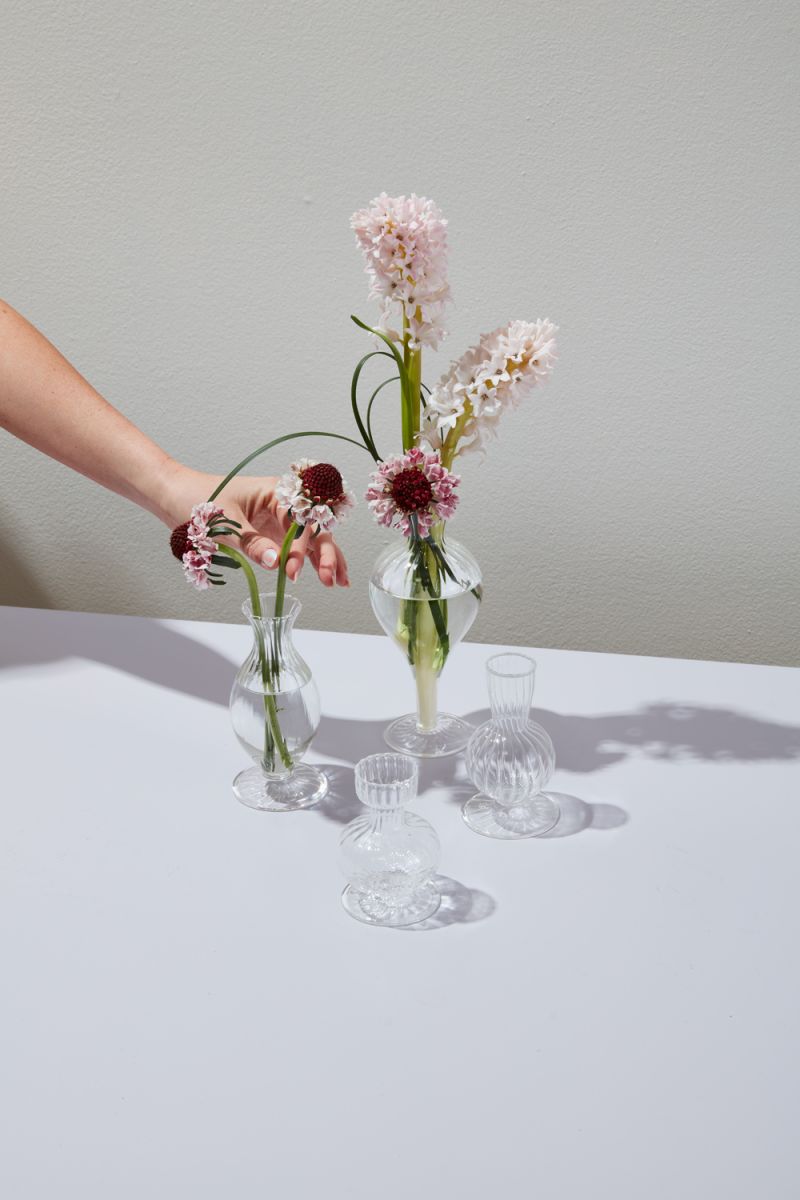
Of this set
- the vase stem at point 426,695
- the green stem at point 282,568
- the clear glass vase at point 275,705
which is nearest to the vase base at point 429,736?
the vase stem at point 426,695

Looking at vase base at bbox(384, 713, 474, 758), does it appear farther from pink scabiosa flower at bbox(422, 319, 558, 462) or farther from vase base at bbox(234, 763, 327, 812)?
pink scabiosa flower at bbox(422, 319, 558, 462)

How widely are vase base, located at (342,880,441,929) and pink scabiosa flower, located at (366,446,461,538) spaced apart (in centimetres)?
30

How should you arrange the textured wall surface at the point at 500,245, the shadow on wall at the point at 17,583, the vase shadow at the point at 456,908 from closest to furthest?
1. the vase shadow at the point at 456,908
2. the textured wall surface at the point at 500,245
3. the shadow on wall at the point at 17,583

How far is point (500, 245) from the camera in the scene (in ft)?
4.81

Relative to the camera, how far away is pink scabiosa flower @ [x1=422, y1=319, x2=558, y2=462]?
893 mm

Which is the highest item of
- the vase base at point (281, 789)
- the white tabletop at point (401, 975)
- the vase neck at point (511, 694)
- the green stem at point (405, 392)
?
the green stem at point (405, 392)

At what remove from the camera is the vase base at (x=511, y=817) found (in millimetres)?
957

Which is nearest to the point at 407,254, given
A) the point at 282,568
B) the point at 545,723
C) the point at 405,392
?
the point at 405,392

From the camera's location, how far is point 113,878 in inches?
35.9

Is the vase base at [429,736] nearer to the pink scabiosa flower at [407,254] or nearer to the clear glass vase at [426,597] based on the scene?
the clear glass vase at [426,597]

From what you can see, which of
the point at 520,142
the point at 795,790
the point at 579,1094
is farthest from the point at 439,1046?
the point at 520,142

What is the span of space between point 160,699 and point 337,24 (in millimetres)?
875

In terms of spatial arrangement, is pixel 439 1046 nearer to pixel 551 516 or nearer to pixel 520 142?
pixel 551 516

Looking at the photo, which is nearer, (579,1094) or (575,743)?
(579,1094)
